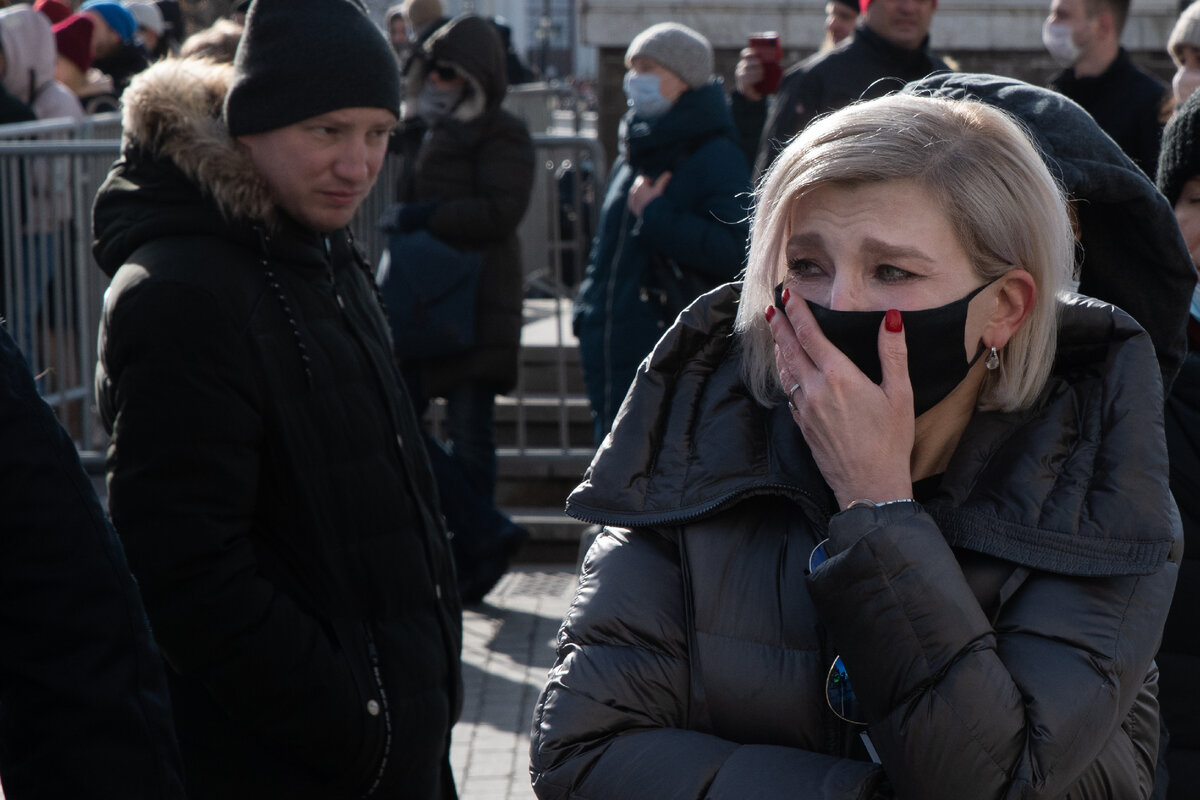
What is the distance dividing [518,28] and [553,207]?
215 feet

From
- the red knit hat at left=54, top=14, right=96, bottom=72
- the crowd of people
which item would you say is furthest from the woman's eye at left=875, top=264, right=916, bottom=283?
the red knit hat at left=54, top=14, right=96, bottom=72

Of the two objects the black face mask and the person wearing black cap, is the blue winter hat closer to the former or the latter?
the person wearing black cap

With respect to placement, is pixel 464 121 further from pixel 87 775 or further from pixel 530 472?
pixel 87 775

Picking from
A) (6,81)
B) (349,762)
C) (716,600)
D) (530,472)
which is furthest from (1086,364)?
(6,81)

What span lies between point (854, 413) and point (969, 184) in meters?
0.33

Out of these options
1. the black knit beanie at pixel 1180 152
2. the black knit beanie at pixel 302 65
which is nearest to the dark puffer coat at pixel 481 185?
the black knit beanie at pixel 302 65

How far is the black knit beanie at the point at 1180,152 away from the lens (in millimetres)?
2699

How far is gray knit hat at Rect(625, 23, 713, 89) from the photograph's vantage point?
6109mm

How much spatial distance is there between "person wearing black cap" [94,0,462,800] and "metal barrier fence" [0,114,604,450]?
13.1 feet

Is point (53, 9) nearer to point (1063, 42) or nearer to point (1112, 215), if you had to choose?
point (1063, 42)

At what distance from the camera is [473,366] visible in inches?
252

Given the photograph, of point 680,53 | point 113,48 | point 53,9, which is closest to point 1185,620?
point 680,53

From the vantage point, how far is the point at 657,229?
581cm

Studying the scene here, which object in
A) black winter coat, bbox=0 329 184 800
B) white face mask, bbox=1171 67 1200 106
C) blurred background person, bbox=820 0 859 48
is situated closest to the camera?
black winter coat, bbox=0 329 184 800
